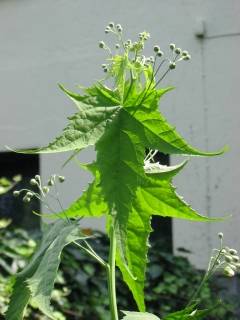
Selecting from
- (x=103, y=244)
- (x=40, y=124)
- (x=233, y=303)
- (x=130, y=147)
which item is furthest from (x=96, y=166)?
(x=40, y=124)

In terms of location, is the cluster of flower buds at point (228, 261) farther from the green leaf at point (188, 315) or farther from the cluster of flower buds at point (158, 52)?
the cluster of flower buds at point (158, 52)

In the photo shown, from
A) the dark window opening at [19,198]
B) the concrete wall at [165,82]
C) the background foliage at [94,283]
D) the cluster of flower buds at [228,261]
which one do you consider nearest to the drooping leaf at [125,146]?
the cluster of flower buds at [228,261]

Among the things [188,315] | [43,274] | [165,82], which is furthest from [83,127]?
[165,82]

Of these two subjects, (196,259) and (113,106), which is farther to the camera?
(196,259)

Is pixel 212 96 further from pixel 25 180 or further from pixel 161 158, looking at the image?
pixel 25 180

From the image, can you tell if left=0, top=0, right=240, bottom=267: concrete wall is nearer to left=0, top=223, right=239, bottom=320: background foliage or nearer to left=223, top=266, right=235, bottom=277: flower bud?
left=0, top=223, right=239, bottom=320: background foliage

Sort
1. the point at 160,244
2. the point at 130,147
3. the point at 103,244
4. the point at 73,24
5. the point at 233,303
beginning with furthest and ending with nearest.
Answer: the point at 73,24
the point at 160,244
the point at 233,303
the point at 103,244
the point at 130,147

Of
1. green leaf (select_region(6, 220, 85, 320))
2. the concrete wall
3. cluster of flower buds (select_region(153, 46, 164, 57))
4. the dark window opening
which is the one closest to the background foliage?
the concrete wall
